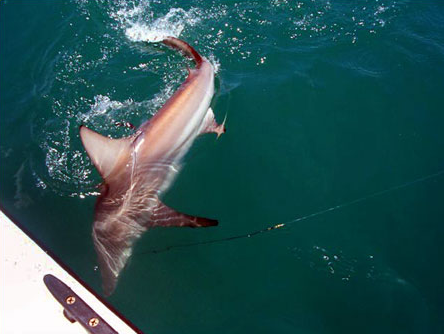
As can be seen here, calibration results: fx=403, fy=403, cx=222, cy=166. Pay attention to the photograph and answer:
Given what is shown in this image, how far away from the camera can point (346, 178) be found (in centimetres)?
477

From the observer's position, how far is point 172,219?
4.12 metres

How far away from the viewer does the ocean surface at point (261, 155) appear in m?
3.95

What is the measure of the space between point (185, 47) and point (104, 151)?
7.87 ft

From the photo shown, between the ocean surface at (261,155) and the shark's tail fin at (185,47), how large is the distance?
0.22 m

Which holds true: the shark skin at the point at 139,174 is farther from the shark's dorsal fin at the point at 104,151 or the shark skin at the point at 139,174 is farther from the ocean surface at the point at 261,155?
the ocean surface at the point at 261,155

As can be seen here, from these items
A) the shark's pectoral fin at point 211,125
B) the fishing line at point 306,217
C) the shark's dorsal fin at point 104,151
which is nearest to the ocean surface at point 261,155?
the fishing line at point 306,217

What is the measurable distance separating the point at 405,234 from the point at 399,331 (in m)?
1.06

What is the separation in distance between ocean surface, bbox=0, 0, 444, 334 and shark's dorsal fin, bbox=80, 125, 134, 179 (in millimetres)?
549

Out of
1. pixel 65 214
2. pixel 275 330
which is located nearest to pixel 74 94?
pixel 65 214

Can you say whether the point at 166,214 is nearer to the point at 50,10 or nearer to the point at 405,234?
the point at 405,234

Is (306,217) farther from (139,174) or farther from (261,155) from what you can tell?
(139,174)

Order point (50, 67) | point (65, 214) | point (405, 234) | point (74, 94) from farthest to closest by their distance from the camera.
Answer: point (50, 67), point (74, 94), point (65, 214), point (405, 234)

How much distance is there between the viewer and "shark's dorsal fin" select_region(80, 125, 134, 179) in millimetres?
4375

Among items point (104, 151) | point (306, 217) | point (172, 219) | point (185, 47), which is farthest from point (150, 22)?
point (306, 217)
